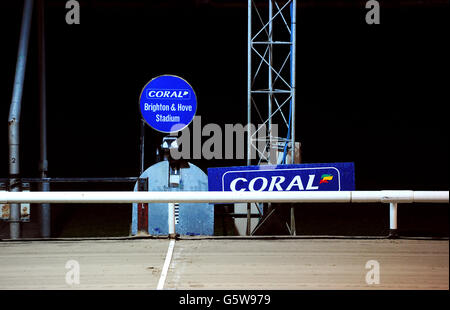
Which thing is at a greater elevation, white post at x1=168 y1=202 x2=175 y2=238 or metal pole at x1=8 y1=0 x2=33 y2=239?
metal pole at x1=8 y1=0 x2=33 y2=239

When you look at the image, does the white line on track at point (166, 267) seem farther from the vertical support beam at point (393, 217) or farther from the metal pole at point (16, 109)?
the metal pole at point (16, 109)

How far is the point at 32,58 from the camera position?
17031 millimetres

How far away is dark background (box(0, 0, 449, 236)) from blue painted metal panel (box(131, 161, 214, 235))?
300 inches

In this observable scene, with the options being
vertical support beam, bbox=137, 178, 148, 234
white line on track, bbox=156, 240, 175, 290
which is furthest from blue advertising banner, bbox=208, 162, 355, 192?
white line on track, bbox=156, 240, 175, 290

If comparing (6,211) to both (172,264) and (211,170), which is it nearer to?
(211,170)

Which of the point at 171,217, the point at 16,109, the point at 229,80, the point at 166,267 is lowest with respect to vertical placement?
the point at 166,267

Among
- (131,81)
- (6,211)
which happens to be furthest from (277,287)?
(131,81)

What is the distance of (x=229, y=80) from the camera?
59.9ft

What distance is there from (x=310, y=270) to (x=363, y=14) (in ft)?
43.4

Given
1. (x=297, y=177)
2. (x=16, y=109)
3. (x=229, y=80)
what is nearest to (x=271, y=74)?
(x=297, y=177)

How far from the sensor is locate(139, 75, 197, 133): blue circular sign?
24.3 ft

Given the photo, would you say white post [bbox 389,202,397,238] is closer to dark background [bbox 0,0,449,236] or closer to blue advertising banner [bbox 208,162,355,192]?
blue advertising banner [bbox 208,162,355,192]

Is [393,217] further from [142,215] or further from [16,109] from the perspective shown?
[16,109]

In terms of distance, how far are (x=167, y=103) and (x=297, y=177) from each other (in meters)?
2.28
